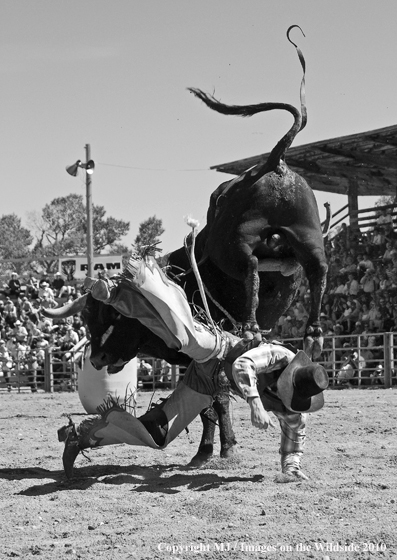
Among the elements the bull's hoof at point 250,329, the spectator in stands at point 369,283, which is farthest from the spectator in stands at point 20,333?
the bull's hoof at point 250,329

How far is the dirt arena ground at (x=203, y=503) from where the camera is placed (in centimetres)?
378

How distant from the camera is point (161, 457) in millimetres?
6715

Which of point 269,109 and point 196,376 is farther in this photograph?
point 269,109

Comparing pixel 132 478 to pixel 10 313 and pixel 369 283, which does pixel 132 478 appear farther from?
pixel 10 313

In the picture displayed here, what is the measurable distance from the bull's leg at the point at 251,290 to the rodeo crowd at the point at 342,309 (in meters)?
10.0

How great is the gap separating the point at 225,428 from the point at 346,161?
1502 cm

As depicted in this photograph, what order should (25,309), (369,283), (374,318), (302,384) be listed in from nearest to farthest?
(302,384), (374,318), (369,283), (25,309)

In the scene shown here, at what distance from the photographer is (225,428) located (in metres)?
6.36

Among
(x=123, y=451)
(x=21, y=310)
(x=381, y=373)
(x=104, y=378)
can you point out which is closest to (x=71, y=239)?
(x=21, y=310)

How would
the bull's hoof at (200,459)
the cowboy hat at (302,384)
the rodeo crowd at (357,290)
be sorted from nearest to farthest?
1. the cowboy hat at (302,384)
2. the bull's hoof at (200,459)
3. the rodeo crowd at (357,290)

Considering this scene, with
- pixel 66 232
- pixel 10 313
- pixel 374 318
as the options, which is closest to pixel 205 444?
pixel 374 318

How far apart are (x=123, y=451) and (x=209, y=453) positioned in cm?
106

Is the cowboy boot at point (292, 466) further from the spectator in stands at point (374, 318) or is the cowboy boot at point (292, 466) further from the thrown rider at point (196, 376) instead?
the spectator in stands at point (374, 318)

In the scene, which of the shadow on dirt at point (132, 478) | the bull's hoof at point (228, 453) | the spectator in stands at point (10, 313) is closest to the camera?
the shadow on dirt at point (132, 478)
